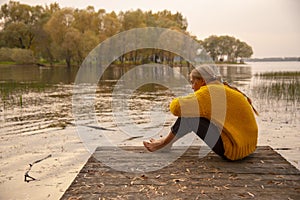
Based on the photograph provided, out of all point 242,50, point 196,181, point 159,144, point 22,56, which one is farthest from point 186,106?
point 242,50

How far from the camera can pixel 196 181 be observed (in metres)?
3.40

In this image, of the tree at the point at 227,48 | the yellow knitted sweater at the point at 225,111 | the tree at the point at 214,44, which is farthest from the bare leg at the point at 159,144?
the tree at the point at 214,44

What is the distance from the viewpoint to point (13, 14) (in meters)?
60.7

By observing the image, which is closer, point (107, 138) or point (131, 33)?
point (131, 33)

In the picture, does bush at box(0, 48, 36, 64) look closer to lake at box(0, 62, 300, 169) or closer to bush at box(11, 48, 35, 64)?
bush at box(11, 48, 35, 64)

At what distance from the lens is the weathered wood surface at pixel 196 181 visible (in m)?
3.07

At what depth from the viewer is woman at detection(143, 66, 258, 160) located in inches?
144

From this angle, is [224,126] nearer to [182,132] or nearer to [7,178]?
[182,132]

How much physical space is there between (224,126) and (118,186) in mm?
1455

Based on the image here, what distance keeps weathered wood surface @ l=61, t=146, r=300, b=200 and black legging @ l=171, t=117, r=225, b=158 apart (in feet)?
0.86

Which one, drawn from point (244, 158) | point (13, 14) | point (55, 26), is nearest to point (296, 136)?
point (244, 158)

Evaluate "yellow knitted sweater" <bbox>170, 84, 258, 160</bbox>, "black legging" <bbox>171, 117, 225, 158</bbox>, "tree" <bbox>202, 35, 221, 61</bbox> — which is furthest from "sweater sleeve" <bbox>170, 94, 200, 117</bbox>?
"tree" <bbox>202, 35, 221, 61</bbox>

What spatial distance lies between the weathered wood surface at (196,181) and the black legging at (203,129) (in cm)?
26

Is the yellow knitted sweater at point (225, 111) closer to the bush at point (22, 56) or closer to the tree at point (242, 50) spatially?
the bush at point (22, 56)
